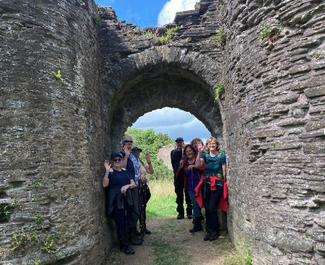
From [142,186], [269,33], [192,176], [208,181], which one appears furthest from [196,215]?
[269,33]

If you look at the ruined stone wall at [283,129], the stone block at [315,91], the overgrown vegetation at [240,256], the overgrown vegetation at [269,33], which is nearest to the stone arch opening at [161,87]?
the ruined stone wall at [283,129]

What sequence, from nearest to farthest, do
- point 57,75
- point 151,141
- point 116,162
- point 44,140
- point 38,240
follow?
1. point 38,240
2. point 44,140
3. point 57,75
4. point 116,162
5. point 151,141

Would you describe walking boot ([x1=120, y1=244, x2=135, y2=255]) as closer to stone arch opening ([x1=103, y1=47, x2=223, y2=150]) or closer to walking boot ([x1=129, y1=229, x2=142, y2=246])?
walking boot ([x1=129, y1=229, x2=142, y2=246])

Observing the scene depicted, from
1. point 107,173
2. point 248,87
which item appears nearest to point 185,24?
point 248,87

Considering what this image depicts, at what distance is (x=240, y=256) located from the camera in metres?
4.66

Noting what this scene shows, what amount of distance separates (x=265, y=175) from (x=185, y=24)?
3.95 m

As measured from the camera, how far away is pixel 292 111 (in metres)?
3.43

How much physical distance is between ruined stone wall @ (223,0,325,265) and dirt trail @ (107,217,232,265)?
3.14 ft

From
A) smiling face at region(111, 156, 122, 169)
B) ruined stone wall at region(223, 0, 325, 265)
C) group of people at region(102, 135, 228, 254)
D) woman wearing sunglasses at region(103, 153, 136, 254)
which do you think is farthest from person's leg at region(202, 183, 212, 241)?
smiling face at region(111, 156, 122, 169)

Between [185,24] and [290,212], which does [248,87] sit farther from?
[185,24]

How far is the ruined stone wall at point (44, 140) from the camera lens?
343cm

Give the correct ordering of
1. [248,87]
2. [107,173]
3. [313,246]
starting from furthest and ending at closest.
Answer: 1. [107,173]
2. [248,87]
3. [313,246]

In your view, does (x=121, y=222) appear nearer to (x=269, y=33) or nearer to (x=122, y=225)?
(x=122, y=225)

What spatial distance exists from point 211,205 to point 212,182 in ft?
1.46
